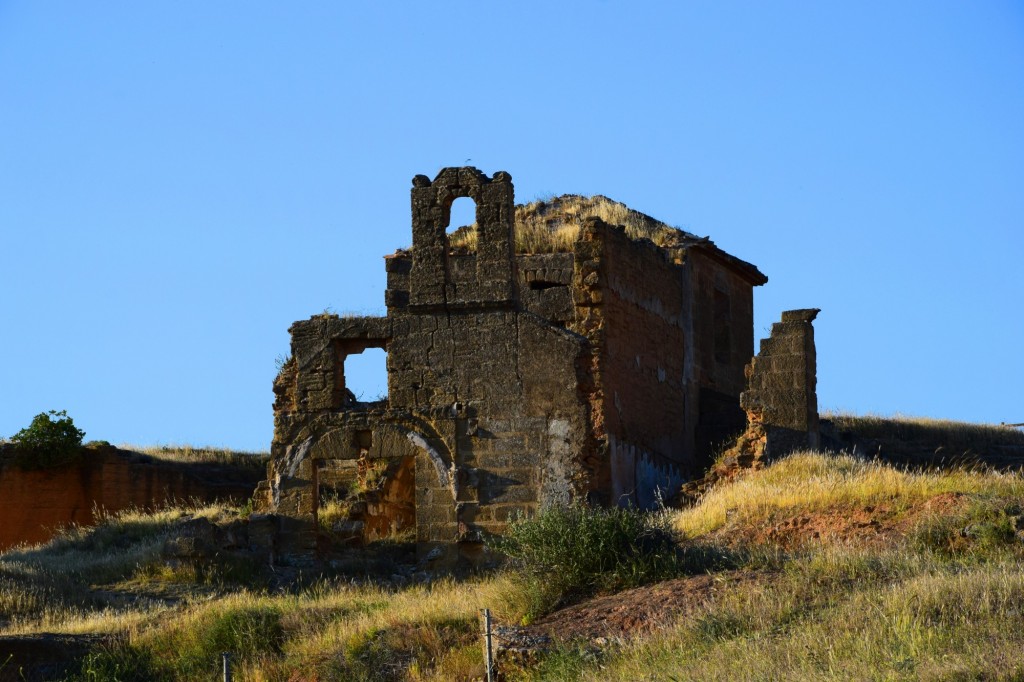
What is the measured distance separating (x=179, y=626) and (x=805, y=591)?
736 cm

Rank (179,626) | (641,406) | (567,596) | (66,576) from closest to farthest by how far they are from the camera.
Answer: (567,596)
(179,626)
(66,576)
(641,406)

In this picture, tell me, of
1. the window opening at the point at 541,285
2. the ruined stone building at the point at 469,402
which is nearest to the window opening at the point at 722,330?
the window opening at the point at 541,285

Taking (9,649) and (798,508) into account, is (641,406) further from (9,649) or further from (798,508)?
(9,649)

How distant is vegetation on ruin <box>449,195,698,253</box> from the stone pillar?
3979 millimetres

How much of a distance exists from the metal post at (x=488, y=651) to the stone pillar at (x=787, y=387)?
34.6 ft

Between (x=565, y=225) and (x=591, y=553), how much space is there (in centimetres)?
1362

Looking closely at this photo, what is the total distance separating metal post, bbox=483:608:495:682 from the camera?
633 inches

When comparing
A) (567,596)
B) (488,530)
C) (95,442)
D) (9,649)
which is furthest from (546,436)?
(95,442)

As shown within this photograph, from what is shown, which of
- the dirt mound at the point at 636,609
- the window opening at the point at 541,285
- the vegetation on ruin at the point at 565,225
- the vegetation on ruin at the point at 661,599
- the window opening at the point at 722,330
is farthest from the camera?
the window opening at the point at 722,330

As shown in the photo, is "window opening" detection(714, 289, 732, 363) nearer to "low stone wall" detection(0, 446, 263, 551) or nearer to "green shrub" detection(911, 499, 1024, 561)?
"low stone wall" detection(0, 446, 263, 551)

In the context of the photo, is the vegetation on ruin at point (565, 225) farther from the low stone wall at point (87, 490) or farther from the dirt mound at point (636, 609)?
the dirt mound at point (636, 609)

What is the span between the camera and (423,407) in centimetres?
2481

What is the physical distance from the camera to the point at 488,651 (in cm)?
1620

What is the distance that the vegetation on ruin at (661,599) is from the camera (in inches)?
576
